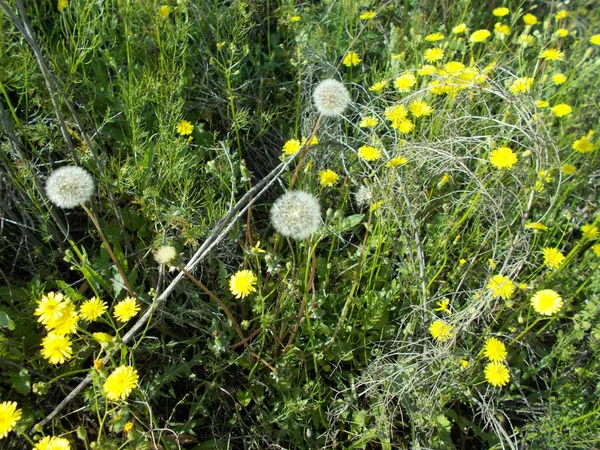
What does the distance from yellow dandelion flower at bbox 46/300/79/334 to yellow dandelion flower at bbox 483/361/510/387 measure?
1.29m

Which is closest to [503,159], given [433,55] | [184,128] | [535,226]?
[535,226]

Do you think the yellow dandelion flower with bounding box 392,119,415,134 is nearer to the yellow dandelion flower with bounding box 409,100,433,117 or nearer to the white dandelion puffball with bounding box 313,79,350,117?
the yellow dandelion flower with bounding box 409,100,433,117

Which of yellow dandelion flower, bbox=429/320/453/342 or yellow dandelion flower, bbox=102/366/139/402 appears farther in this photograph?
yellow dandelion flower, bbox=429/320/453/342

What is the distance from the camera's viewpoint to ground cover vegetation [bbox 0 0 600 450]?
1.52 m

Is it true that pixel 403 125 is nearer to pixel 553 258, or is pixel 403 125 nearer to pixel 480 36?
pixel 553 258

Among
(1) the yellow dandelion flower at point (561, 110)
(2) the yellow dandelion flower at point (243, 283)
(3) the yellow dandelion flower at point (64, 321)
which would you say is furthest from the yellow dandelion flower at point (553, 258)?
(3) the yellow dandelion flower at point (64, 321)

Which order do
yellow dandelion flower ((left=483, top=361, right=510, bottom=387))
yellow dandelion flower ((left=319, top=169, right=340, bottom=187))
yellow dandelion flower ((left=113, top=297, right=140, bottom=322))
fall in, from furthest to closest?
yellow dandelion flower ((left=319, top=169, right=340, bottom=187))
yellow dandelion flower ((left=483, top=361, right=510, bottom=387))
yellow dandelion flower ((left=113, top=297, right=140, bottom=322))

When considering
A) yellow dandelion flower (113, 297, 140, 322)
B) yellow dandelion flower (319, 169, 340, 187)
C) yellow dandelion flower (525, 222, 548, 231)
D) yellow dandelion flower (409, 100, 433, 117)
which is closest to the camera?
yellow dandelion flower (113, 297, 140, 322)

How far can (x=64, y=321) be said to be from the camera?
4.46 feet

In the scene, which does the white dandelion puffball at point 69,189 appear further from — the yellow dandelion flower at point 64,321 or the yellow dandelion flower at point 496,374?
the yellow dandelion flower at point 496,374

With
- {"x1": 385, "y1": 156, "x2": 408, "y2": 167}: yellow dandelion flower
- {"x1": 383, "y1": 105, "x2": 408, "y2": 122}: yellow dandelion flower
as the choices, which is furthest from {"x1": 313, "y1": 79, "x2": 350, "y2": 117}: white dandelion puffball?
{"x1": 383, "y1": 105, "x2": 408, "y2": 122}: yellow dandelion flower

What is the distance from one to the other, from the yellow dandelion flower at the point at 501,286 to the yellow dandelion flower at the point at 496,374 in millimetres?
242

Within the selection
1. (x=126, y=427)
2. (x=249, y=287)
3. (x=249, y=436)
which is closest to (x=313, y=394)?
(x=249, y=436)

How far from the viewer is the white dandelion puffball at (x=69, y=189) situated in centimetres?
146
